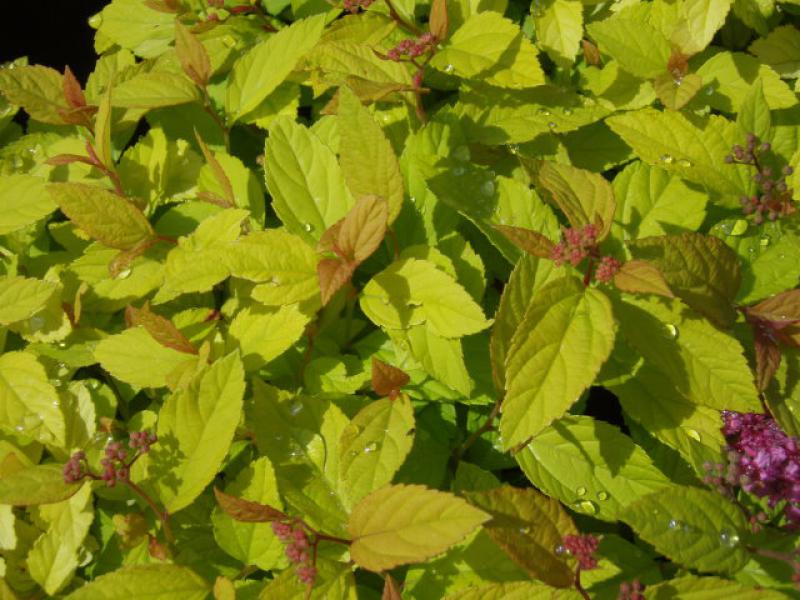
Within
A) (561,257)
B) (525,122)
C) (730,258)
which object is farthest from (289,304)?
(730,258)

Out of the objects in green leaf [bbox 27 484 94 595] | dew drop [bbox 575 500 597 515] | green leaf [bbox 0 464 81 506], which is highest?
green leaf [bbox 0 464 81 506]

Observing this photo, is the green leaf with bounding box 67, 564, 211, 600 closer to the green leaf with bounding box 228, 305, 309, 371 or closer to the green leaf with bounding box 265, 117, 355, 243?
the green leaf with bounding box 228, 305, 309, 371

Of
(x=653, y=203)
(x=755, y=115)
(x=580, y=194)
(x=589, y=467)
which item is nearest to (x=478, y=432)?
(x=589, y=467)

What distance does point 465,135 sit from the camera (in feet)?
5.16

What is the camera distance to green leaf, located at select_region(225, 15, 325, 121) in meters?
1.60

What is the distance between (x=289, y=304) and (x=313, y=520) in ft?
1.25

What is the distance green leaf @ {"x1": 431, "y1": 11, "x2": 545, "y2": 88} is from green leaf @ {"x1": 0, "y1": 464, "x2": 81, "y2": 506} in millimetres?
1082

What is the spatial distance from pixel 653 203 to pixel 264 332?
82 cm

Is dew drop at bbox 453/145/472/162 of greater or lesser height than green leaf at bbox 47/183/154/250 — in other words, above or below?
above

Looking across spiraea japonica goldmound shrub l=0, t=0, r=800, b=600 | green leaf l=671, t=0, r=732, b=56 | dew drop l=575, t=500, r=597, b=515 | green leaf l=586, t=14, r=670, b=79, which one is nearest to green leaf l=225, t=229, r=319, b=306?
spiraea japonica goldmound shrub l=0, t=0, r=800, b=600

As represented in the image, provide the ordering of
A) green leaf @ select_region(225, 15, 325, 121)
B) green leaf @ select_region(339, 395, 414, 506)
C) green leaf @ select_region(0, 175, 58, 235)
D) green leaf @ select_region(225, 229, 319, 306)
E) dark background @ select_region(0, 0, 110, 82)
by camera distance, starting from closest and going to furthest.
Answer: green leaf @ select_region(339, 395, 414, 506) → green leaf @ select_region(225, 229, 319, 306) → green leaf @ select_region(0, 175, 58, 235) → green leaf @ select_region(225, 15, 325, 121) → dark background @ select_region(0, 0, 110, 82)

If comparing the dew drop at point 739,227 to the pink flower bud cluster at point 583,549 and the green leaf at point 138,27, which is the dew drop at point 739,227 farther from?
the green leaf at point 138,27

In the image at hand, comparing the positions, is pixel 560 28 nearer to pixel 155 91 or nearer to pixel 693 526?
pixel 155 91

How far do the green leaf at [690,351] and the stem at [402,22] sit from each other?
2.69 feet
